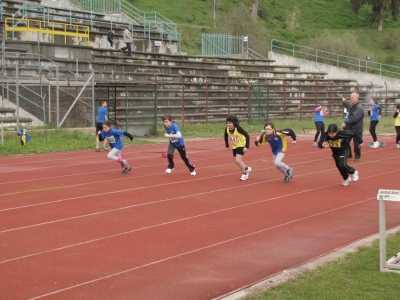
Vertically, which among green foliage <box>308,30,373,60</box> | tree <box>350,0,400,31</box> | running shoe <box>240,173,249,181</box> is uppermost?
tree <box>350,0,400,31</box>

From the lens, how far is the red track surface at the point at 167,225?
7391 mm

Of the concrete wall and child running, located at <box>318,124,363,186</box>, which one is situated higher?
the concrete wall

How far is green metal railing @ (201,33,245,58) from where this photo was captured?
5075 cm

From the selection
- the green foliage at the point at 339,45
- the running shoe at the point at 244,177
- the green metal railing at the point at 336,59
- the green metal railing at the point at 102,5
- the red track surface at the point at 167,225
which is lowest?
the red track surface at the point at 167,225

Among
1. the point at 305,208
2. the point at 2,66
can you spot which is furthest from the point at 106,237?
the point at 2,66

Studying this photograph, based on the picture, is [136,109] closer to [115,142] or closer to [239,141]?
[115,142]

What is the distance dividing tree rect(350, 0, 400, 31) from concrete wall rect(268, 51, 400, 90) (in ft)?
65.4

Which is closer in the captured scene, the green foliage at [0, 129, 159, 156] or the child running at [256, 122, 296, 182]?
the child running at [256, 122, 296, 182]

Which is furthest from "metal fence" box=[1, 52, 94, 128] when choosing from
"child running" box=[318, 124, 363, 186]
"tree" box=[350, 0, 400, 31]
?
"tree" box=[350, 0, 400, 31]

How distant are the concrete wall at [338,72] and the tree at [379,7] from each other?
65.4 ft

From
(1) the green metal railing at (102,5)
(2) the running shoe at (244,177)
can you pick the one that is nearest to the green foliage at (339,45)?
(1) the green metal railing at (102,5)

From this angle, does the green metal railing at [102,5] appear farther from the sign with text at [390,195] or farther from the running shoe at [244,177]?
the sign with text at [390,195]

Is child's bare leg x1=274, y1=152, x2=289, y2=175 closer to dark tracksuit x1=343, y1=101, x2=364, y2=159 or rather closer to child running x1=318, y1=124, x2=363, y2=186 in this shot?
child running x1=318, y1=124, x2=363, y2=186

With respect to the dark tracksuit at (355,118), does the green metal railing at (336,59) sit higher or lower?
higher
